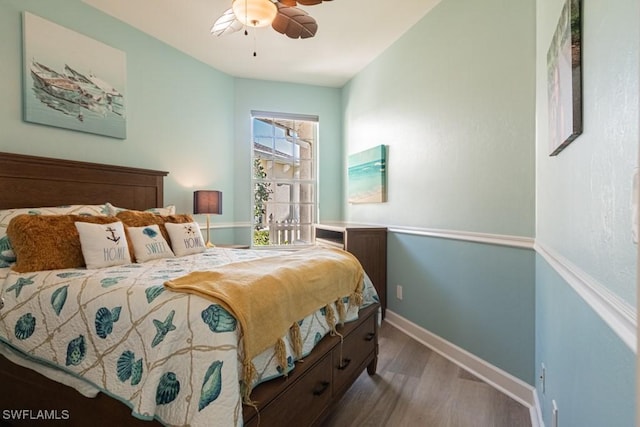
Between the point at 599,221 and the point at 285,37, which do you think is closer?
the point at 599,221

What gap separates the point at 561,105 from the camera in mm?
1150

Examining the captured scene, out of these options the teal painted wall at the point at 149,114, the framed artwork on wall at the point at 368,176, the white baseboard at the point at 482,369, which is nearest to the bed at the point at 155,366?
the teal painted wall at the point at 149,114

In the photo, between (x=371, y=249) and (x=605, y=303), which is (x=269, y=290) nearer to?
(x=605, y=303)

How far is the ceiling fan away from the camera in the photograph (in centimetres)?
191

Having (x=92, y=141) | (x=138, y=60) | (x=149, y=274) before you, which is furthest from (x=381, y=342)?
(x=138, y=60)

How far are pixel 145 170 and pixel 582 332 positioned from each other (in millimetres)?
3242

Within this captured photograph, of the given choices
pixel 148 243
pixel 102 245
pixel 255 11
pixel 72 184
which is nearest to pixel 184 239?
pixel 148 243

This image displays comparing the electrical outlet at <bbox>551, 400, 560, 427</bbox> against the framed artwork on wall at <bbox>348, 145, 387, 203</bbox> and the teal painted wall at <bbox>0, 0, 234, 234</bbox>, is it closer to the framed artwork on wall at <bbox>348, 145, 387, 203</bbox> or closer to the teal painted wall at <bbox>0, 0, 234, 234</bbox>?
the framed artwork on wall at <bbox>348, 145, 387, 203</bbox>

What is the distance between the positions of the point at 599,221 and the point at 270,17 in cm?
199

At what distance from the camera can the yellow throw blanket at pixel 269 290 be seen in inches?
44.9

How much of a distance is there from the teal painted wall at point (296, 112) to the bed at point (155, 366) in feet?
6.41

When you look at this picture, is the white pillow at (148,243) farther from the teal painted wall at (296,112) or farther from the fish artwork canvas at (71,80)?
the teal painted wall at (296,112)

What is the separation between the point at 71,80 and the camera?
2.52 m

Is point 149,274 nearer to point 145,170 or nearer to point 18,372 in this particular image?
point 18,372
